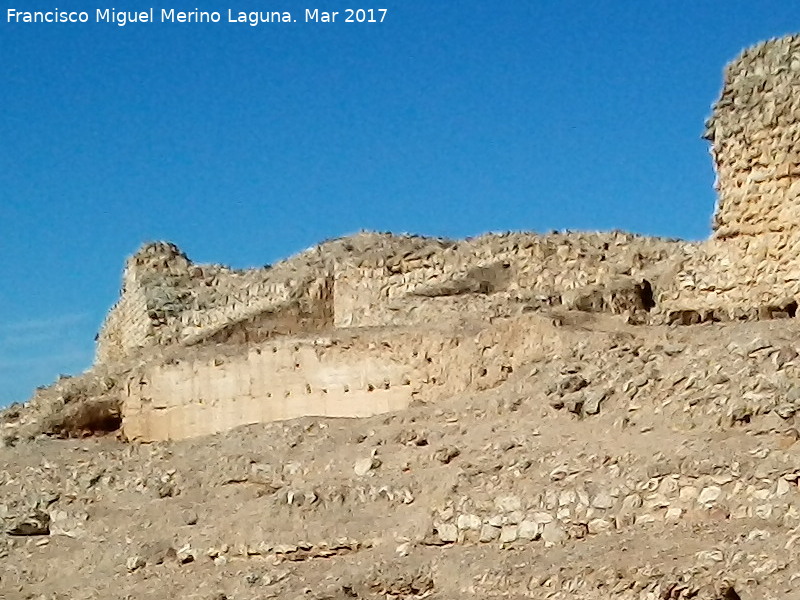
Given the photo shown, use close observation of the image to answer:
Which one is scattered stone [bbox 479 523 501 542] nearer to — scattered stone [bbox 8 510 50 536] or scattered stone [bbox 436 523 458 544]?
scattered stone [bbox 436 523 458 544]

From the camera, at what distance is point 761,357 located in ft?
30.3

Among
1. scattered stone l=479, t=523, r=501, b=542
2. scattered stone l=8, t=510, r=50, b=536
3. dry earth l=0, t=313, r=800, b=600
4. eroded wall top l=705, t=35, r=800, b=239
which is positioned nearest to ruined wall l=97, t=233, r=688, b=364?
eroded wall top l=705, t=35, r=800, b=239

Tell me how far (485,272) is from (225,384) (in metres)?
4.10

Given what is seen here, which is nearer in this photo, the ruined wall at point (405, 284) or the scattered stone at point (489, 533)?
the scattered stone at point (489, 533)

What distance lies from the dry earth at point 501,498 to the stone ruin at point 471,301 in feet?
2.44

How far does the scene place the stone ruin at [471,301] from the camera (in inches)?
477

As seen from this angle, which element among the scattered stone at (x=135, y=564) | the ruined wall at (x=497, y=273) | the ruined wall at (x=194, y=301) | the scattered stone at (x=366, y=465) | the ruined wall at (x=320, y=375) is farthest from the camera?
the ruined wall at (x=194, y=301)

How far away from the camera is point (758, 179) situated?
500 inches

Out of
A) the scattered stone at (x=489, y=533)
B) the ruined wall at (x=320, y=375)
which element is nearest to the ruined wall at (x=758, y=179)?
the ruined wall at (x=320, y=375)

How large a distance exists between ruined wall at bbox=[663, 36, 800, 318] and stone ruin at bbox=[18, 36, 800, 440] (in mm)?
13

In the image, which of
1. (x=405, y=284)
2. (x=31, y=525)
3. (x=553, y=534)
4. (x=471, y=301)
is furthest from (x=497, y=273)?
(x=553, y=534)

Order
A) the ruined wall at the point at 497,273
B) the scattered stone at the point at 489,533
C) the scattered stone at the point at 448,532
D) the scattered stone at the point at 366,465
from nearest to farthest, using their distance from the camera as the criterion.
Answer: the scattered stone at the point at 489,533 < the scattered stone at the point at 448,532 < the scattered stone at the point at 366,465 < the ruined wall at the point at 497,273

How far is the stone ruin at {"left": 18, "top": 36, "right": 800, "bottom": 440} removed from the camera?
1212cm

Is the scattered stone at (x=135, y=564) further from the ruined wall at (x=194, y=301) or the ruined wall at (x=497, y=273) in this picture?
the ruined wall at (x=194, y=301)
